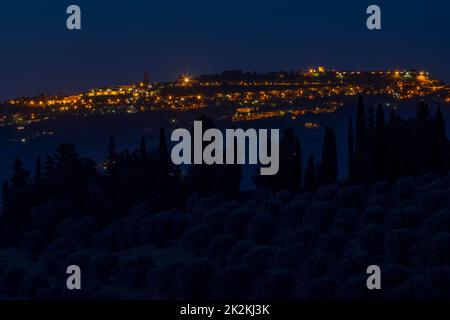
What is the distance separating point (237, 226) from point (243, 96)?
253ft

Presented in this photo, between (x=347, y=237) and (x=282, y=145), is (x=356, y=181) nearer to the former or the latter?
(x=282, y=145)

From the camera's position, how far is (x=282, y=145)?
2247 inches

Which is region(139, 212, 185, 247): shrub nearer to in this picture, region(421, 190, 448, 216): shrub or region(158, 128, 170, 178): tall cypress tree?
region(158, 128, 170, 178): tall cypress tree

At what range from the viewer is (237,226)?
43969 millimetres

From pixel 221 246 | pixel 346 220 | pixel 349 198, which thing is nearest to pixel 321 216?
pixel 346 220

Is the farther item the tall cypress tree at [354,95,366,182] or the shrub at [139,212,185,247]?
the tall cypress tree at [354,95,366,182]

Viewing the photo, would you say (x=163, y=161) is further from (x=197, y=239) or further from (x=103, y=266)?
(x=103, y=266)

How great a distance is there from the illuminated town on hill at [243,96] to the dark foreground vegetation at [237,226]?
137 ft

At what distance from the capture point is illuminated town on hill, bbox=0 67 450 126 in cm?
10331

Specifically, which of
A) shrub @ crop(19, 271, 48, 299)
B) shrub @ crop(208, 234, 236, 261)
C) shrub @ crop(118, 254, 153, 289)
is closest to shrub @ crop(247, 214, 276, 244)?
shrub @ crop(208, 234, 236, 261)

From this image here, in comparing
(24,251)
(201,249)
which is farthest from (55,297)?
(24,251)

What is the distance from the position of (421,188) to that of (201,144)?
57.5ft

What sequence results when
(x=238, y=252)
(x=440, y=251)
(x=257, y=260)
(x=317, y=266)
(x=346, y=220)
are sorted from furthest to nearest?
(x=346, y=220), (x=238, y=252), (x=257, y=260), (x=317, y=266), (x=440, y=251)

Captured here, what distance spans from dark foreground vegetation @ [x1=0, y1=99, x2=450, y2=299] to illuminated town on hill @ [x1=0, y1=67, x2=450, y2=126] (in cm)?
4162
